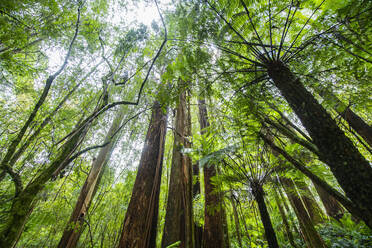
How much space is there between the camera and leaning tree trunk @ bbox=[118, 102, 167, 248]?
179cm

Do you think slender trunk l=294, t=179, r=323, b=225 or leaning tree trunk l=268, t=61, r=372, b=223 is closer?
leaning tree trunk l=268, t=61, r=372, b=223

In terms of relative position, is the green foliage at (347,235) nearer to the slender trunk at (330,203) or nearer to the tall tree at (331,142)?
the slender trunk at (330,203)

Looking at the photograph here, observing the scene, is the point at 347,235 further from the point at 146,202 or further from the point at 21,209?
the point at 21,209

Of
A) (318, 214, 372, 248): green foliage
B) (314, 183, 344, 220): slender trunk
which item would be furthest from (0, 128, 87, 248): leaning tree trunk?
(314, 183, 344, 220): slender trunk

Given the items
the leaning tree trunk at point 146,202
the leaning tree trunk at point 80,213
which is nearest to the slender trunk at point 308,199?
the leaning tree trunk at point 146,202

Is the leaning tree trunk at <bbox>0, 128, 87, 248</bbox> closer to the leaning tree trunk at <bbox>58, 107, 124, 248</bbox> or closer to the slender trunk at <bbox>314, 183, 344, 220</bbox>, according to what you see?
the leaning tree trunk at <bbox>58, 107, 124, 248</bbox>

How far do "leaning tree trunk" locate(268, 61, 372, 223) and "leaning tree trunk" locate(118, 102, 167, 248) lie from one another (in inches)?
55.8

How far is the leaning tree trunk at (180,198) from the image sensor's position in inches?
41.3

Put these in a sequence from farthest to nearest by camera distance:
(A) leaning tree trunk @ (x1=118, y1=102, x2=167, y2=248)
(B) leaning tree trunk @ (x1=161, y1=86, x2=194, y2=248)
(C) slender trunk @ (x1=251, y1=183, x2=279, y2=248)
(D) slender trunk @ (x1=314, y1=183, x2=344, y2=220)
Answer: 1. (D) slender trunk @ (x1=314, y1=183, x2=344, y2=220)
2. (A) leaning tree trunk @ (x1=118, y1=102, x2=167, y2=248)
3. (C) slender trunk @ (x1=251, y1=183, x2=279, y2=248)
4. (B) leaning tree trunk @ (x1=161, y1=86, x2=194, y2=248)

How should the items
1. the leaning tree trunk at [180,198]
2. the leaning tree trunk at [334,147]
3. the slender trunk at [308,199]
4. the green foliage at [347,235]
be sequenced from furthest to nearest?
the green foliage at [347,235] → the slender trunk at [308,199] → the leaning tree trunk at [180,198] → the leaning tree trunk at [334,147]

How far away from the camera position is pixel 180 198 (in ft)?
4.65

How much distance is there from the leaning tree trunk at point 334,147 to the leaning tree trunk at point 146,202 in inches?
55.8

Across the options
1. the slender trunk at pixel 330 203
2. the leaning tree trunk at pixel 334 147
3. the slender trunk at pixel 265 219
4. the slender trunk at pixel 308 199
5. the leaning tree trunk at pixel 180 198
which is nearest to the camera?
the leaning tree trunk at pixel 334 147

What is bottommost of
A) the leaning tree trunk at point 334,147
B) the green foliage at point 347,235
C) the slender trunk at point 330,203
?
Result: the green foliage at point 347,235
